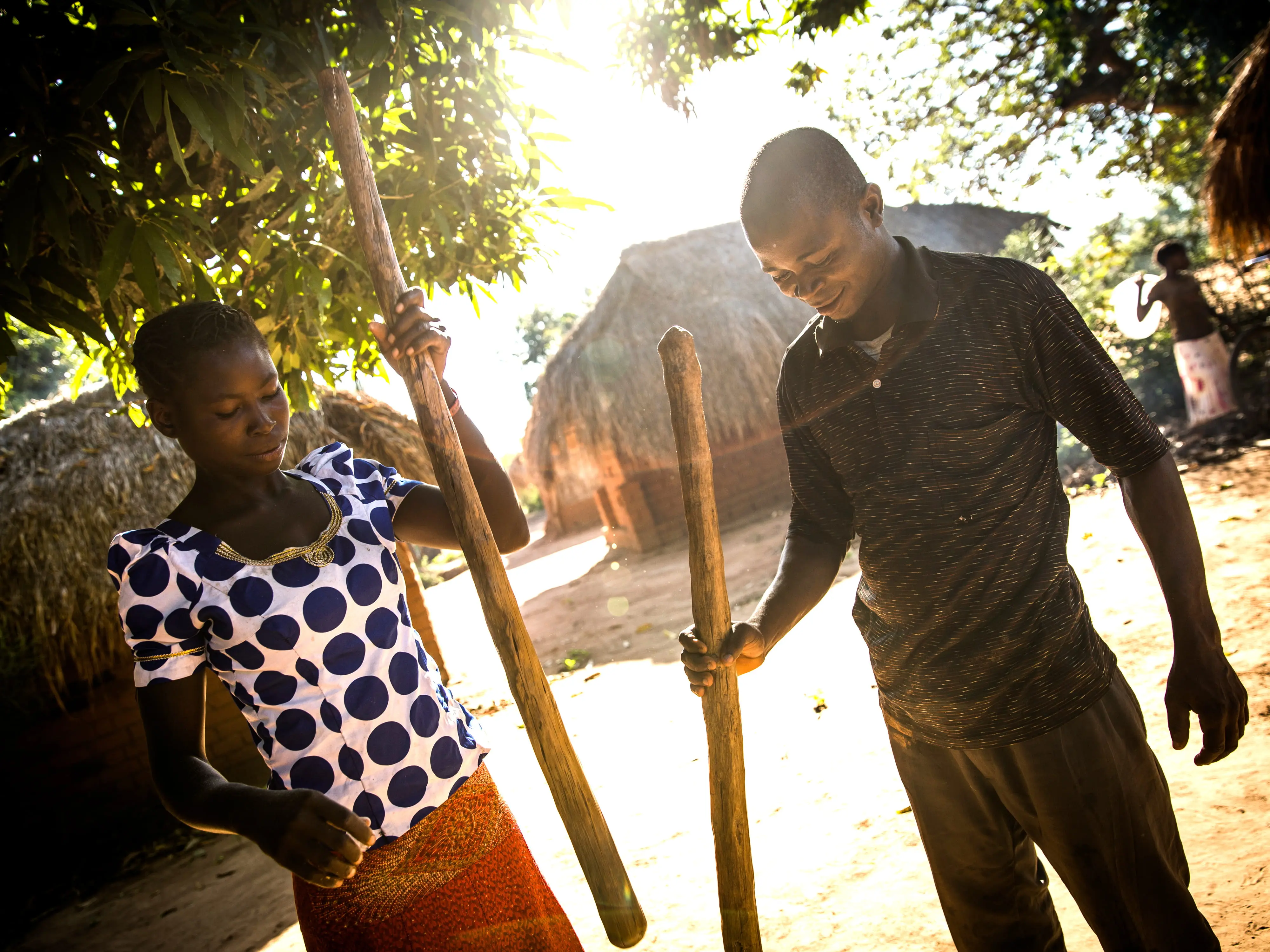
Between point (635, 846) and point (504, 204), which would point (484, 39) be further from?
point (635, 846)

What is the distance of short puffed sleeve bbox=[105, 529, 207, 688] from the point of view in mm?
1275

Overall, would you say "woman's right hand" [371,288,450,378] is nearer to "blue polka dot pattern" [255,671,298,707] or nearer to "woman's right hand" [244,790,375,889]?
"blue polka dot pattern" [255,671,298,707]

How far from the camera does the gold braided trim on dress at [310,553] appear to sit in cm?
135

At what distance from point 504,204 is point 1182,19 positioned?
31.8ft

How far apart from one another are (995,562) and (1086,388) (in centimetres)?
37

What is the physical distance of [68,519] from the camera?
5711mm

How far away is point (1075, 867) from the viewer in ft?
4.81

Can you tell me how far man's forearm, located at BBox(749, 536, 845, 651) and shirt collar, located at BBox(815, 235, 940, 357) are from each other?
1.60ft

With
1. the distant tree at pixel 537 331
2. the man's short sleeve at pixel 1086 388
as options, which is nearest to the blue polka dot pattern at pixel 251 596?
the man's short sleeve at pixel 1086 388

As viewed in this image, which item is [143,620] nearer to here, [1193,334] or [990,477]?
[990,477]

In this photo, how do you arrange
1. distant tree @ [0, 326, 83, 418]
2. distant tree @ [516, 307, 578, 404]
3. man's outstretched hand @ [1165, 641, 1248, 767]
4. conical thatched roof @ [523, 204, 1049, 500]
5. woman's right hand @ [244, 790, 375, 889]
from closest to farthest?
woman's right hand @ [244, 790, 375, 889], man's outstretched hand @ [1165, 641, 1248, 767], conical thatched roof @ [523, 204, 1049, 500], distant tree @ [0, 326, 83, 418], distant tree @ [516, 307, 578, 404]

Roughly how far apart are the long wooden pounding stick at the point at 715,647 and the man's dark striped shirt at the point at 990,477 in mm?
381

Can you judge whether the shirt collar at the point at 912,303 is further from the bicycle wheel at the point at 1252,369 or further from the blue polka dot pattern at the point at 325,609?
the bicycle wheel at the point at 1252,369

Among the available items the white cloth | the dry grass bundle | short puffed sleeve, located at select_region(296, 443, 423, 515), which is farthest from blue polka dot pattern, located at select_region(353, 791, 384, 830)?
the white cloth
